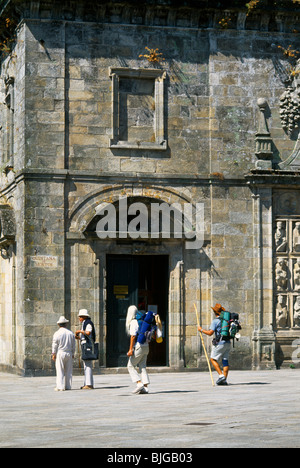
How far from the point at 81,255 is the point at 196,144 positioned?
12.8 ft

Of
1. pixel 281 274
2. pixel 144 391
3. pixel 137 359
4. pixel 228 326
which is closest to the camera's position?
pixel 144 391

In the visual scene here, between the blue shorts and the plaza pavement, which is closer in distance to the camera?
the plaza pavement

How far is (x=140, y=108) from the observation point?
78.2ft

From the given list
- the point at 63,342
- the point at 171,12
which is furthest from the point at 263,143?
the point at 63,342

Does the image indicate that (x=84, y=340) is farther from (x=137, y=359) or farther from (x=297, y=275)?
(x=297, y=275)

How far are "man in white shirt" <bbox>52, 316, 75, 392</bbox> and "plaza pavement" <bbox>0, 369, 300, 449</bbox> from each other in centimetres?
30

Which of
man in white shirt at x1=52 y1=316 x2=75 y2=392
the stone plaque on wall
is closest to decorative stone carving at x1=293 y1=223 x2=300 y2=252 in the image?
the stone plaque on wall

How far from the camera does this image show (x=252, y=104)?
24.4 meters

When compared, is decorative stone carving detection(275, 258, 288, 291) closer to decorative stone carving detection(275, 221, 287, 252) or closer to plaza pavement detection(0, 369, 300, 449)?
decorative stone carving detection(275, 221, 287, 252)

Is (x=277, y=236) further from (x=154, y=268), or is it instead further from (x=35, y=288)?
(x=35, y=288)

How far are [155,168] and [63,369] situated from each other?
6590 mm

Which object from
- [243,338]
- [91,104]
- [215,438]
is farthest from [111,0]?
[215,438]

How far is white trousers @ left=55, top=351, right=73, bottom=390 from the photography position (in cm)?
1886

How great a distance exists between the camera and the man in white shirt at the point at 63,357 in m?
18.9
